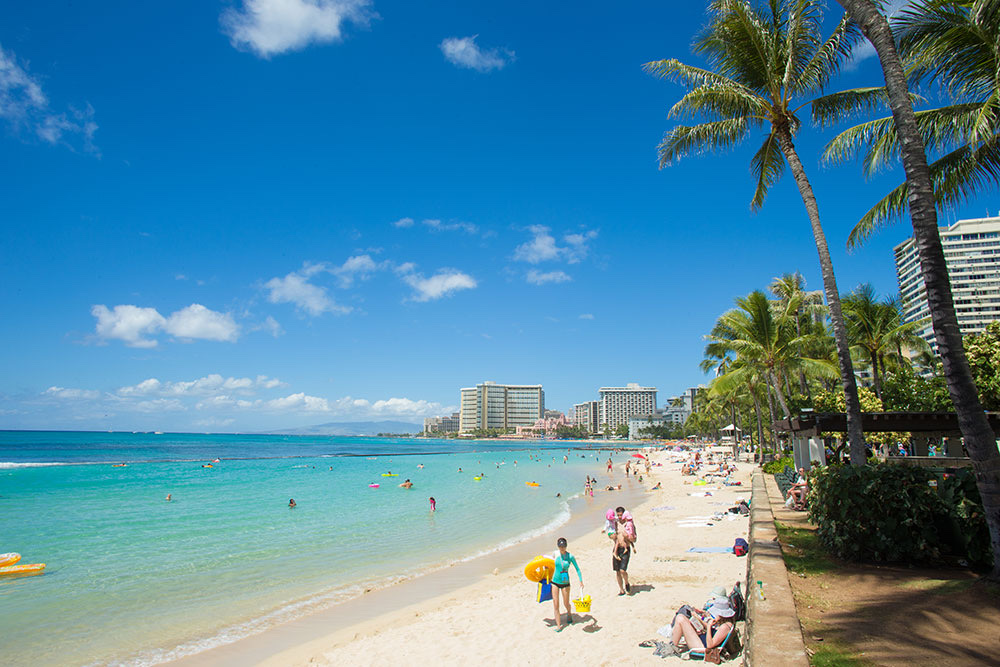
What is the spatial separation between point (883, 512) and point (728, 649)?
2819 millimetres

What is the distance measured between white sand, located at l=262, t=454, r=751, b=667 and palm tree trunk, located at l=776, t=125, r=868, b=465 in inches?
127

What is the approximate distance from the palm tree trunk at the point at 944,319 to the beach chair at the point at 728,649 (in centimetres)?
266

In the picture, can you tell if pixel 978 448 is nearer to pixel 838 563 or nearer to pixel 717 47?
pixel 838 563

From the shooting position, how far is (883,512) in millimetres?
6836

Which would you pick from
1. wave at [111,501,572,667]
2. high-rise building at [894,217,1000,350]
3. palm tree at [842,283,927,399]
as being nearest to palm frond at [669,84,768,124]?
wave at [111,501,572,667]

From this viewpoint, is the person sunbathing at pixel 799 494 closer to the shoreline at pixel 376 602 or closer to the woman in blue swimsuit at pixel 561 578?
the shoreline at pixel 376 602

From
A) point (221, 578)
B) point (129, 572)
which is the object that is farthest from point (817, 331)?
point (129, 572)

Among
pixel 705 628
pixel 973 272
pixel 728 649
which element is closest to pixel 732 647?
pixel 728 649

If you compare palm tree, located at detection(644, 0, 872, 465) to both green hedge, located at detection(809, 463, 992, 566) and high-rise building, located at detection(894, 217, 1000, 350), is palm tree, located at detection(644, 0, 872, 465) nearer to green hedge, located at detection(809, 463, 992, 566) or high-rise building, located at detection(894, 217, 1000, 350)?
green hedge, located at detection(809, 463, 992, 566)

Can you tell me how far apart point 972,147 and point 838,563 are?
23.2ft

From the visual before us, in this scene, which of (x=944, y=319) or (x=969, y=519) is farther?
(x=969, y=519)

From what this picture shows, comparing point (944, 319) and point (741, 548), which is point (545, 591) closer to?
point (741, 548)

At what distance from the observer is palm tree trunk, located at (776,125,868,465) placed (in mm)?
9508

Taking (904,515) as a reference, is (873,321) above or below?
above
